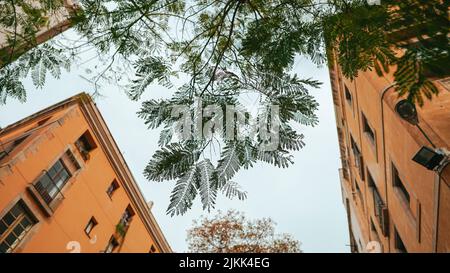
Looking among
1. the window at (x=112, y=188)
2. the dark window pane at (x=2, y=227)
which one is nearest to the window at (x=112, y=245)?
the window at (x=112, y=188)

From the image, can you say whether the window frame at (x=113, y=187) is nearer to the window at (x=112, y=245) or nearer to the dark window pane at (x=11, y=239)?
the window at (x=112, y=245)

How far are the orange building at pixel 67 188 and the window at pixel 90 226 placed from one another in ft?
0.12

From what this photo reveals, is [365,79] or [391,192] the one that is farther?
[365,79]

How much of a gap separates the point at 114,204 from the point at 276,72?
59.8 ft

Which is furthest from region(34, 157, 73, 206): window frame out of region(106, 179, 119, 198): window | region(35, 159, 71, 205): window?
region(106, 179, 119, 198): window

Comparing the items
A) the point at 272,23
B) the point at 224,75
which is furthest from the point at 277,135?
the point at 272,23

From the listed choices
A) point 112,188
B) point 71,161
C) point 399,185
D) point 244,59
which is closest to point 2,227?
point 71,161

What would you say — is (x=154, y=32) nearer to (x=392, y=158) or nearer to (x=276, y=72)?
(x=276, y=72)

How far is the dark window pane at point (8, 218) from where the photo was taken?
1165 cm

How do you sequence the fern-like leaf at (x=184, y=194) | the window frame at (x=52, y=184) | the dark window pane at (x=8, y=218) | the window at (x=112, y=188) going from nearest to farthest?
the fern-like leaf at (x=184, y=194)
the dark window pane at (x=8, y=218)
the window frame at (x=52, y=184)
the window at (x=112, y=188)

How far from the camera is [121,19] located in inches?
110

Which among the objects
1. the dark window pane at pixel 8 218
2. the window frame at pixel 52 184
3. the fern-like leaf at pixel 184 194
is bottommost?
the fern-like leaf at pixel 184 194

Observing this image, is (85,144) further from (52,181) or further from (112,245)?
(112,245)

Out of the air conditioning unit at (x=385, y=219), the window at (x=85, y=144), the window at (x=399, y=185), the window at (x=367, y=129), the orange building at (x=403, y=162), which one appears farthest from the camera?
the window at (x=85, y=144)
